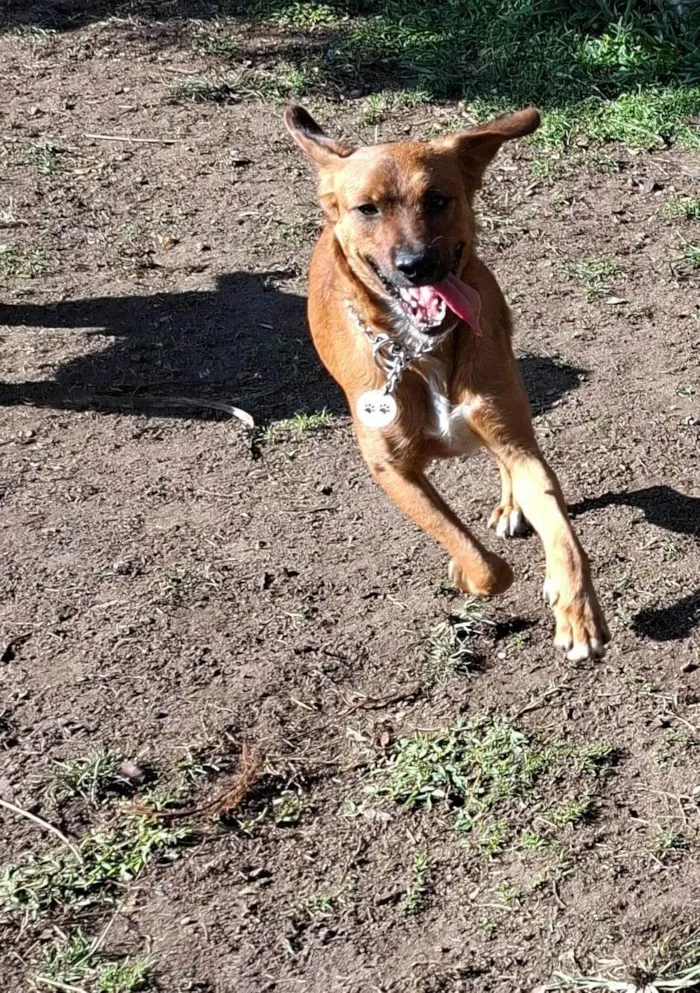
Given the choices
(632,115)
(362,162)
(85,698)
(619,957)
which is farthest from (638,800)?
(632,115)

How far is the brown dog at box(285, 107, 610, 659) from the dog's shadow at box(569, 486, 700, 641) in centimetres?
44

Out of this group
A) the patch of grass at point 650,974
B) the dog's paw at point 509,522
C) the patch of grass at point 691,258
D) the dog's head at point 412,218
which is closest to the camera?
the patch of grass at point 650,974

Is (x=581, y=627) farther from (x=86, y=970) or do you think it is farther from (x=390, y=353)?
(x=86, y=970)

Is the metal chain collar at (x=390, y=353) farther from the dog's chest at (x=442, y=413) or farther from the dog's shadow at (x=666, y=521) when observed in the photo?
the dog's shadow at (x=666, y=521)

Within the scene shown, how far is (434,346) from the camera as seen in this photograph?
14.5ft

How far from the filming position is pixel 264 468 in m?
5.60

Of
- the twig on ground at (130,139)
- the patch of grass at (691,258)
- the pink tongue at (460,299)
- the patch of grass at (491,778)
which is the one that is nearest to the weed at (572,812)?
the patch of grass at (491,778)

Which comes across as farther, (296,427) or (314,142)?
(296,427)

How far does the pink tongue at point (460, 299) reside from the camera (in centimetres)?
423

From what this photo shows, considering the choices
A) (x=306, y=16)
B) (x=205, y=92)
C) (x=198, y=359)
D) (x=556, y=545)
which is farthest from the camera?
(x=306, y=16)

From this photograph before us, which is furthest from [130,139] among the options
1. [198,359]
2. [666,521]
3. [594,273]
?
[666,521]

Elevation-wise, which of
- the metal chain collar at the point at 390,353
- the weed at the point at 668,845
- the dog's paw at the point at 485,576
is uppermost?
the metal chain collar at the point at 390,353

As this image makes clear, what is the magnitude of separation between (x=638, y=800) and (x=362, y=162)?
7.13 feet

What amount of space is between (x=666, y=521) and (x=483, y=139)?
1533 millimetres
